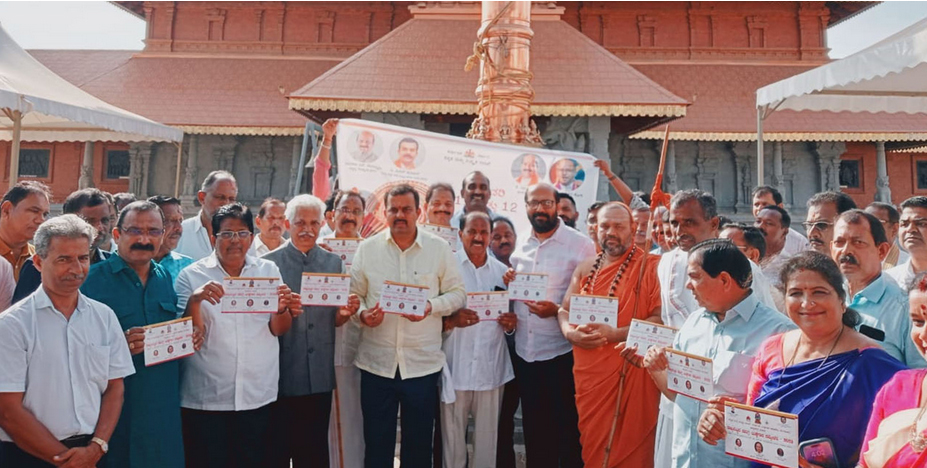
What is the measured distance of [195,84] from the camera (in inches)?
619

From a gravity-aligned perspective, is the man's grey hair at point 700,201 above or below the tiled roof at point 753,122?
below

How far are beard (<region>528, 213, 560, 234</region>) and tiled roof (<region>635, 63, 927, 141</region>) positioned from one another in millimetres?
11117

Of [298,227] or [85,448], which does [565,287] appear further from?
[85,448]

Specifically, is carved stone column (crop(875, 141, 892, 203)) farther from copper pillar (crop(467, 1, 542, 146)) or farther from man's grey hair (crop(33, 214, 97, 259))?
man's grey hair (crop(33, 214, 97, 259))

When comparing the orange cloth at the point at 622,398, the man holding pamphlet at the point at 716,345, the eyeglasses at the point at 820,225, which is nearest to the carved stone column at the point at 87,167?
the orange cloth at the point at 622,398

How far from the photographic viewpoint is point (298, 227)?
3467 millimetres

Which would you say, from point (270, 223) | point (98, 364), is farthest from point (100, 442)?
point (270, 223)

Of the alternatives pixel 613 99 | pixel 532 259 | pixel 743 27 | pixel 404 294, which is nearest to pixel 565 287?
pixel 532 259

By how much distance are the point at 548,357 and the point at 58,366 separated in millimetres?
2528

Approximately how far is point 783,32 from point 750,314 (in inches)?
714

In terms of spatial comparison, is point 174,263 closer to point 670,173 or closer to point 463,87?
point 463,87

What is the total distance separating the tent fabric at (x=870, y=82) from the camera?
4.59m

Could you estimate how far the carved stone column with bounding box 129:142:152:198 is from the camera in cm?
1612

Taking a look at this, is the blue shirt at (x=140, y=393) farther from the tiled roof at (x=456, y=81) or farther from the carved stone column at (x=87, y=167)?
the carved stone column at (x=87, y=167)
